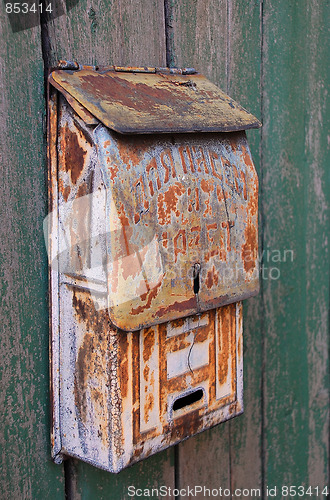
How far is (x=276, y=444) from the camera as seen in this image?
1.29 meters

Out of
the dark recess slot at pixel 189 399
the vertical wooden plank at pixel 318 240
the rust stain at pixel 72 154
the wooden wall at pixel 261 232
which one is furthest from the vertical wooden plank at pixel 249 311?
the rust stain at pixel 72 154

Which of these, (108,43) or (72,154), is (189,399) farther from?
(108,43)

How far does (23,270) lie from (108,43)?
360 millimetres

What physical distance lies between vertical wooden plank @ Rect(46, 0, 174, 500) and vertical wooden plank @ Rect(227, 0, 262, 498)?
0.19m

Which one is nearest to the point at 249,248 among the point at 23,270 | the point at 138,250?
the point at 138,250

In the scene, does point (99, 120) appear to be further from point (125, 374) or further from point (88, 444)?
point (88, 444)

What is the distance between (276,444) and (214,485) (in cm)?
20

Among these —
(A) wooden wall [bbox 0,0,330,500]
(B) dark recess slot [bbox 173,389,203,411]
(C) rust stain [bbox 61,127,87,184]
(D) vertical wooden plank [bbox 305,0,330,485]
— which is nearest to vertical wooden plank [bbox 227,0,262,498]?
(A) wooden wall [bbox 0,0,330,500]

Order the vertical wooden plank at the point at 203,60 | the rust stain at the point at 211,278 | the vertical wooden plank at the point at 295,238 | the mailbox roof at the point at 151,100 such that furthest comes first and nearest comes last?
the vertical wooden plank at the point at 295,238 → the vertical wooden plank at the point at 203,60 → the rust stain at the point at 211,278 → the mailbox roof at the point at 151,100

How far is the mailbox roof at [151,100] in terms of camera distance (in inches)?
29.3

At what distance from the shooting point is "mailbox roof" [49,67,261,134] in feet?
2.44

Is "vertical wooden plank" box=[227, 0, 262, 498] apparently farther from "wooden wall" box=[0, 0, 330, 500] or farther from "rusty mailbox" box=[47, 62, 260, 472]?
"rusty mailbox" box=[47, 62, 260, 472]

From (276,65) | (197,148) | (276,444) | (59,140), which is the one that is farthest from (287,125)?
(276,444)

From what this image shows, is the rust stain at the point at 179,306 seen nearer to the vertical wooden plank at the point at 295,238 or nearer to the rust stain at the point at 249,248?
the rust stain at the point at 249,248
